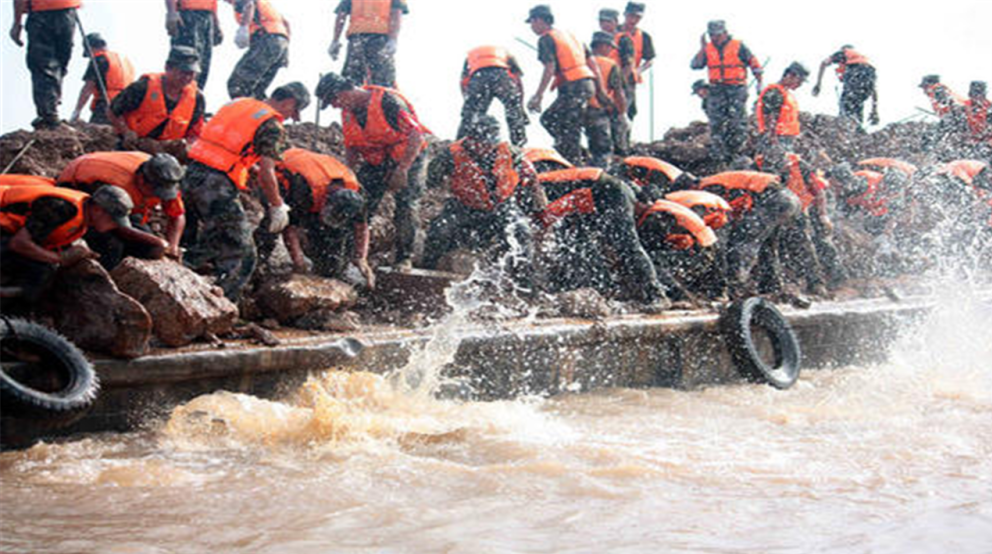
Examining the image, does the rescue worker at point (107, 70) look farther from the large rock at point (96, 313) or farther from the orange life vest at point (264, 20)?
the large rock at point (96, 313)

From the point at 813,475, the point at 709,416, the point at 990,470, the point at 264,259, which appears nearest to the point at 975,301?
the point at 709,416

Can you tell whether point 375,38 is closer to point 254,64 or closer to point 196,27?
point 254,64

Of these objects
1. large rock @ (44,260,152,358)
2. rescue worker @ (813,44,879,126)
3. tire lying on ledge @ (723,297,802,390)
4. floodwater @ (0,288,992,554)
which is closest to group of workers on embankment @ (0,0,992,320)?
large rock @ (44,260,152,358)

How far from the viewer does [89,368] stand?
13.9ft

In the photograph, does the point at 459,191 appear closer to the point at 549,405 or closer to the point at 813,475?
the point at 549,405

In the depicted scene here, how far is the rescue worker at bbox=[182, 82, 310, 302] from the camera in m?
5.80

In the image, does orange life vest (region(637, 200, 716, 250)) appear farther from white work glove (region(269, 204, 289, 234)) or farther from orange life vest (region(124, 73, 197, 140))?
orange life vest (region(124, 73, 197, 140))

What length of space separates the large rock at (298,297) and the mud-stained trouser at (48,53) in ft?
10.7

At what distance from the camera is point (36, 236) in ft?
15.2

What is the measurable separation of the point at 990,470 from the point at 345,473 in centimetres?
299

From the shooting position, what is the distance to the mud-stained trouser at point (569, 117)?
30.8 ft

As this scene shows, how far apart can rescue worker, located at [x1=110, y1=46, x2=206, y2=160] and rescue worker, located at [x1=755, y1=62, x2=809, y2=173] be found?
6376 millimetres

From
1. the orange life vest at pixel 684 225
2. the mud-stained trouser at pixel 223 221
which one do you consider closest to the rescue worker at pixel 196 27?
the mud-stained trouser at pixel 223 221

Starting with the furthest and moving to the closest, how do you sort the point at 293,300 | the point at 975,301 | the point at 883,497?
1. the point at 975,301
2. the point at 293,300
3. the point at 883,497
